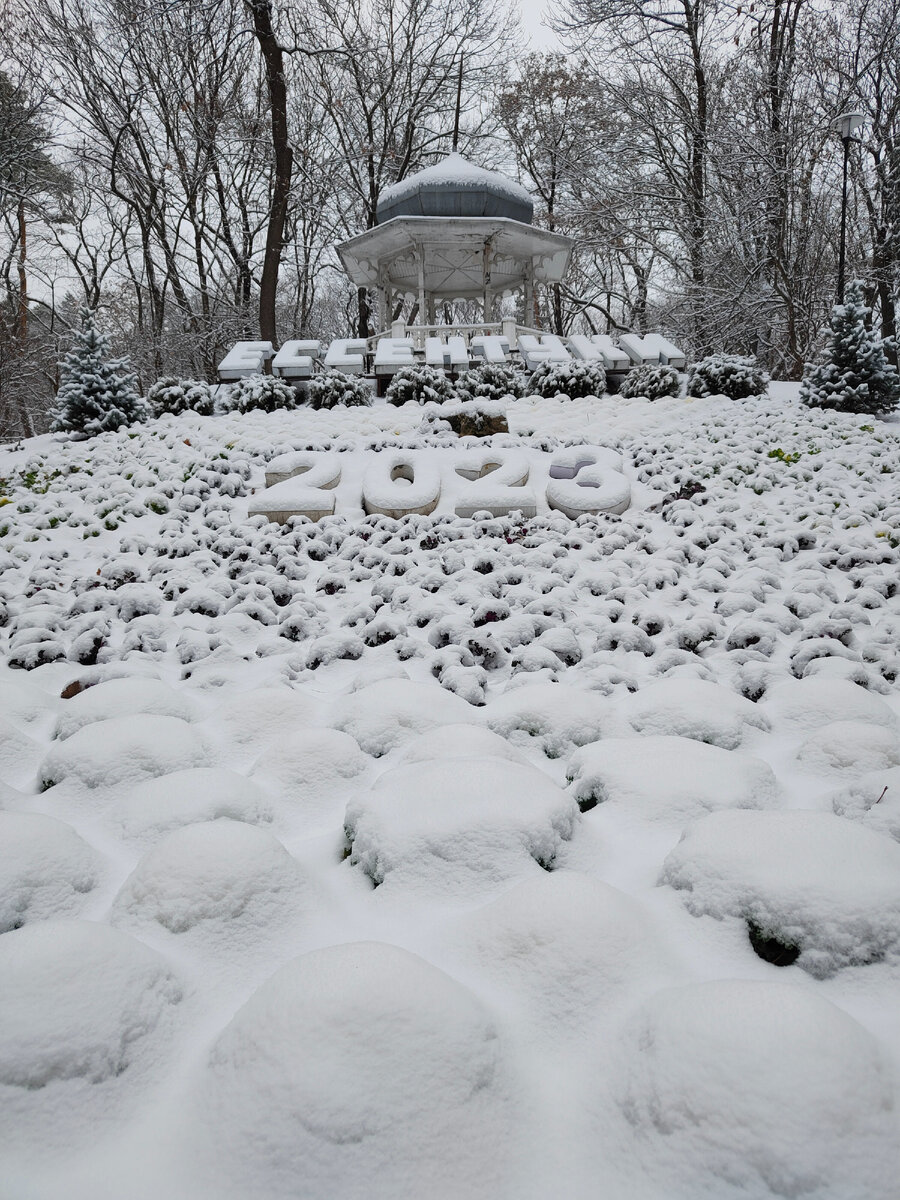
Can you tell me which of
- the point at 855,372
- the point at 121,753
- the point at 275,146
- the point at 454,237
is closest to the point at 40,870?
the point at 121,753

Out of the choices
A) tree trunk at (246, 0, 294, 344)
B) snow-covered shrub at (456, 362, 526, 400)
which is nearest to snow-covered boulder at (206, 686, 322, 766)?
snow-covered shrub at (456, 362, 526, 400)

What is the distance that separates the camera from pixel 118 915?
5.43 ft

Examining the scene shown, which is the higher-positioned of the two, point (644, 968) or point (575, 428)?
point (575, 428)

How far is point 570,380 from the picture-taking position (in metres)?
9.96

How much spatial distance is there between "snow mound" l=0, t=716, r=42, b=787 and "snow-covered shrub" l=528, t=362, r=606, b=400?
8514 millimetres

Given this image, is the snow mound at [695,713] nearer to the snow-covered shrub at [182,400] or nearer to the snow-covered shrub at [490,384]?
the snow-covered shrub at [490,384]

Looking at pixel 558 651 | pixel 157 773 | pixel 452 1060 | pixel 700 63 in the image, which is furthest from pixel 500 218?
pixel 452 1060

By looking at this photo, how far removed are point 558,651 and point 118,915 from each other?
7.62 feet

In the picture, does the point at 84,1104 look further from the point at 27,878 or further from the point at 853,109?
the point at 853,109

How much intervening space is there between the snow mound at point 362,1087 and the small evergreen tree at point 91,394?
9.36 metres

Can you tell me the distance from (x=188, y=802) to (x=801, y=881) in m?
1.63

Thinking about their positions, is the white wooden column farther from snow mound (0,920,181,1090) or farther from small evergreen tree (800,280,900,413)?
snow mound (0,920,181,1090)

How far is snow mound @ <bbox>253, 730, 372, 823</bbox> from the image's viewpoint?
231 centimetres

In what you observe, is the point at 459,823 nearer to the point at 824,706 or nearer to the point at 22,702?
the point at 824,706
